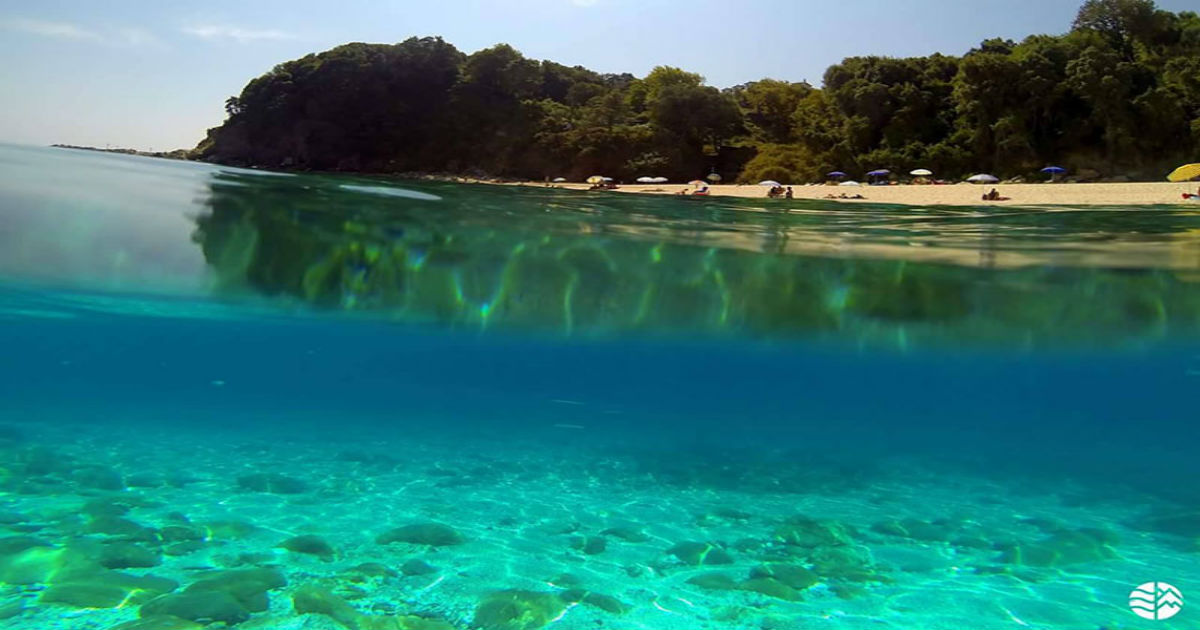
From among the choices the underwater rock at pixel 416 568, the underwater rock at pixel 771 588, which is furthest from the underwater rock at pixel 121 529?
the underwater rock at pixel 771 588

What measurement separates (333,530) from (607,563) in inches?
110

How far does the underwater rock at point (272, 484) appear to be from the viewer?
8.66 meters

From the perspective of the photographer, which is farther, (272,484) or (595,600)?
(272,484)

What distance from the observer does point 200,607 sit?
5215 mm

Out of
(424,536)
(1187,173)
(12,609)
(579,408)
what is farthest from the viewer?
(1187,173)

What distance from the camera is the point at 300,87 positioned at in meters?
69.6

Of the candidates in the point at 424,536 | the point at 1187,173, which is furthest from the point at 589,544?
the point at 1187,173

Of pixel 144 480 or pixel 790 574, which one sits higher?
pixel 790 574

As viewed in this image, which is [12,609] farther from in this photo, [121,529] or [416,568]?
[416,568]

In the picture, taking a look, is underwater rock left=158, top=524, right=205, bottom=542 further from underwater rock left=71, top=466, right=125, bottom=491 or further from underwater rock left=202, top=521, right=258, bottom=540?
underwater rock left=71, top=466, right=125, bottom=491

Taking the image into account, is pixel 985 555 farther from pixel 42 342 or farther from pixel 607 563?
pixel 42 342

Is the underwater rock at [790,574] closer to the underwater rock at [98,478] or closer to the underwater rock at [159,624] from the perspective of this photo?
the underwater rock at [159,624]

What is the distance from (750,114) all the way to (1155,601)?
202 ft

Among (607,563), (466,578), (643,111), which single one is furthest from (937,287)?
(643,111)
